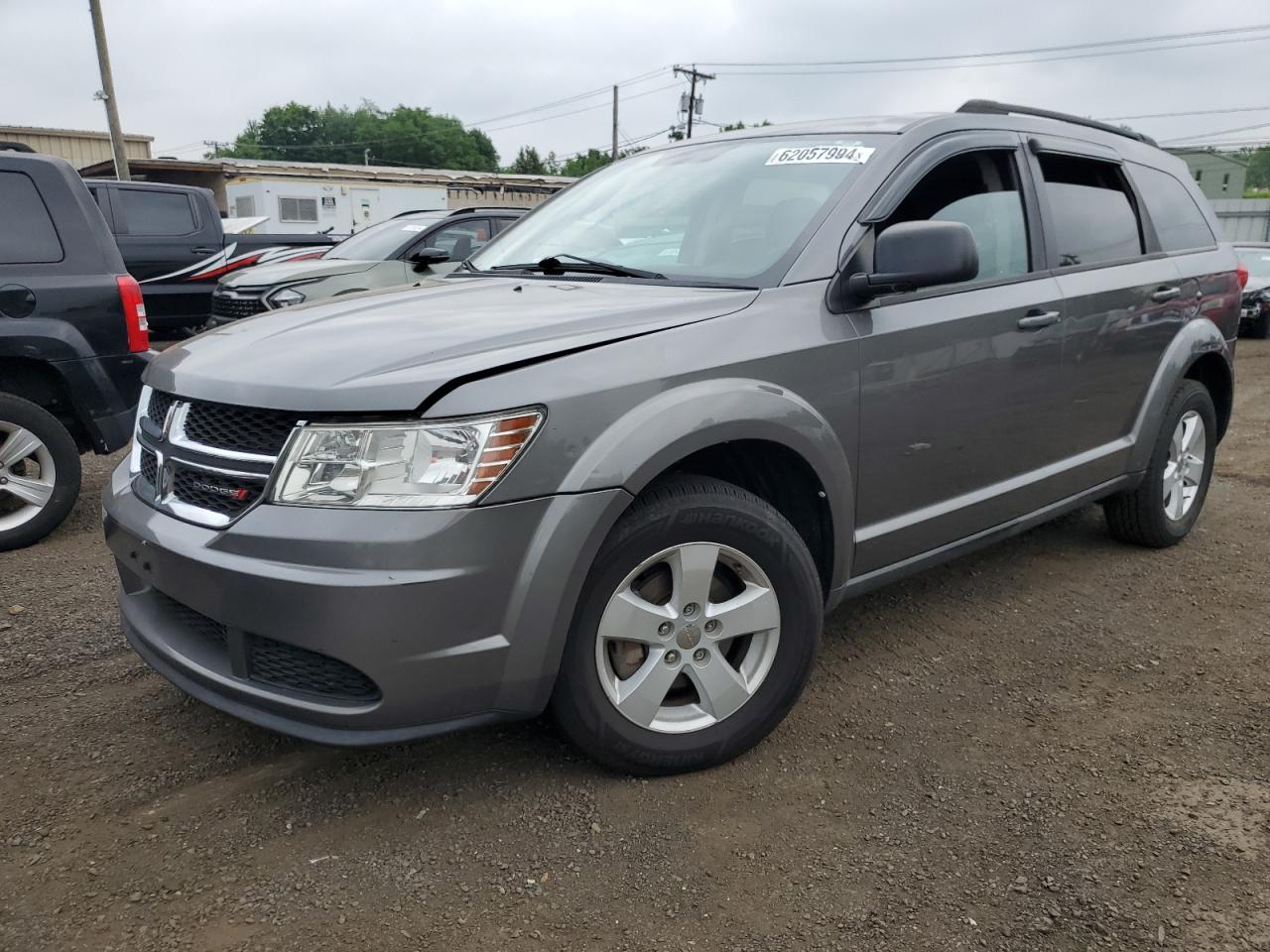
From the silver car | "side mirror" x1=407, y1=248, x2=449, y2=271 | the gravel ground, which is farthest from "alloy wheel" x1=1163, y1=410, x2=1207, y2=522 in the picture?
the silver car

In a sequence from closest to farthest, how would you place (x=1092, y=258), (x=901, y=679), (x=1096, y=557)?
(x=901, y=679)
(x=1092, y=258)
(x=1096, y=557)

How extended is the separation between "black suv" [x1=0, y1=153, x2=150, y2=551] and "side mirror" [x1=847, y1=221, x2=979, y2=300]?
368 centimetres

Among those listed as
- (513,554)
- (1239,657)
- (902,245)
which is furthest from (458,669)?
(1239,657)

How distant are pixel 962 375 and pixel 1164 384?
4.99 feet

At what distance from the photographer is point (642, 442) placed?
2.26 m

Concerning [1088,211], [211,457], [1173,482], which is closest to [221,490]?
[211,457]

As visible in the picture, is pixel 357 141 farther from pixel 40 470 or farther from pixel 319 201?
pixel 40 470

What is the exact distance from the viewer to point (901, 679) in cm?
317

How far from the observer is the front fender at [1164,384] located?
3982 mm

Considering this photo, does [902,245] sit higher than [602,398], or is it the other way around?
[902,245]

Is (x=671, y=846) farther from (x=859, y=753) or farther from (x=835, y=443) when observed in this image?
(x=835, y=443)

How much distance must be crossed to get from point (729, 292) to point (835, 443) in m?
0.51

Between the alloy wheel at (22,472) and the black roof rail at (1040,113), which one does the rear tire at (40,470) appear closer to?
the alloy wheel at (22,472)

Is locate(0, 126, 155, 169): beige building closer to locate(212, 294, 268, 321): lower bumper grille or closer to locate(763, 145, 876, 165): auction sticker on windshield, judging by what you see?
locate(212, 294, 268, 321): lower bumper grille
